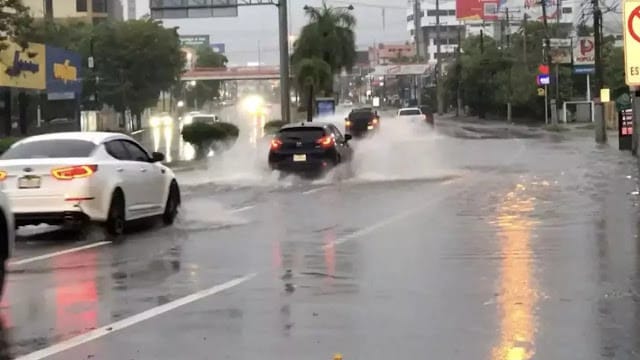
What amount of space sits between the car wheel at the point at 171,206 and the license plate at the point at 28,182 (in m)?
2.80

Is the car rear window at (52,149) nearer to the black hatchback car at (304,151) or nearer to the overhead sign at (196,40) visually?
the black hatchback car at (304,151)

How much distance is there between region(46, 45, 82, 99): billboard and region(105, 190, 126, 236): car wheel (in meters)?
36.1

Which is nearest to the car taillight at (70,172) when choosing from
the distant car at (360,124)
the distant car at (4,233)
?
the distant car at (4,233)

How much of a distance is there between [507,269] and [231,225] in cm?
590

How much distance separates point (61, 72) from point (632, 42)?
3935 cm

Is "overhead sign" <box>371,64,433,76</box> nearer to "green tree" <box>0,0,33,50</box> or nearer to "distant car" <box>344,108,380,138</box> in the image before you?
"distant car" <box>344,108,380,138</box>

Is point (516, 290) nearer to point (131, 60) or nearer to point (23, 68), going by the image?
point (23, 68)

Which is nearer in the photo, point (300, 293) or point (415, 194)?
point (300, 293)

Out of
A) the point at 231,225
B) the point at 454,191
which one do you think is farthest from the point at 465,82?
the point at 231,225

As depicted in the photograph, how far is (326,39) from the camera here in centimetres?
6344

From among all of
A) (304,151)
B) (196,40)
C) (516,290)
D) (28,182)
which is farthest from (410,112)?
(196,40)

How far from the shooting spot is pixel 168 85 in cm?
7744

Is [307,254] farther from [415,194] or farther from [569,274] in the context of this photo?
[415,194]

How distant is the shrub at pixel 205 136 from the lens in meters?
→ 37.8
